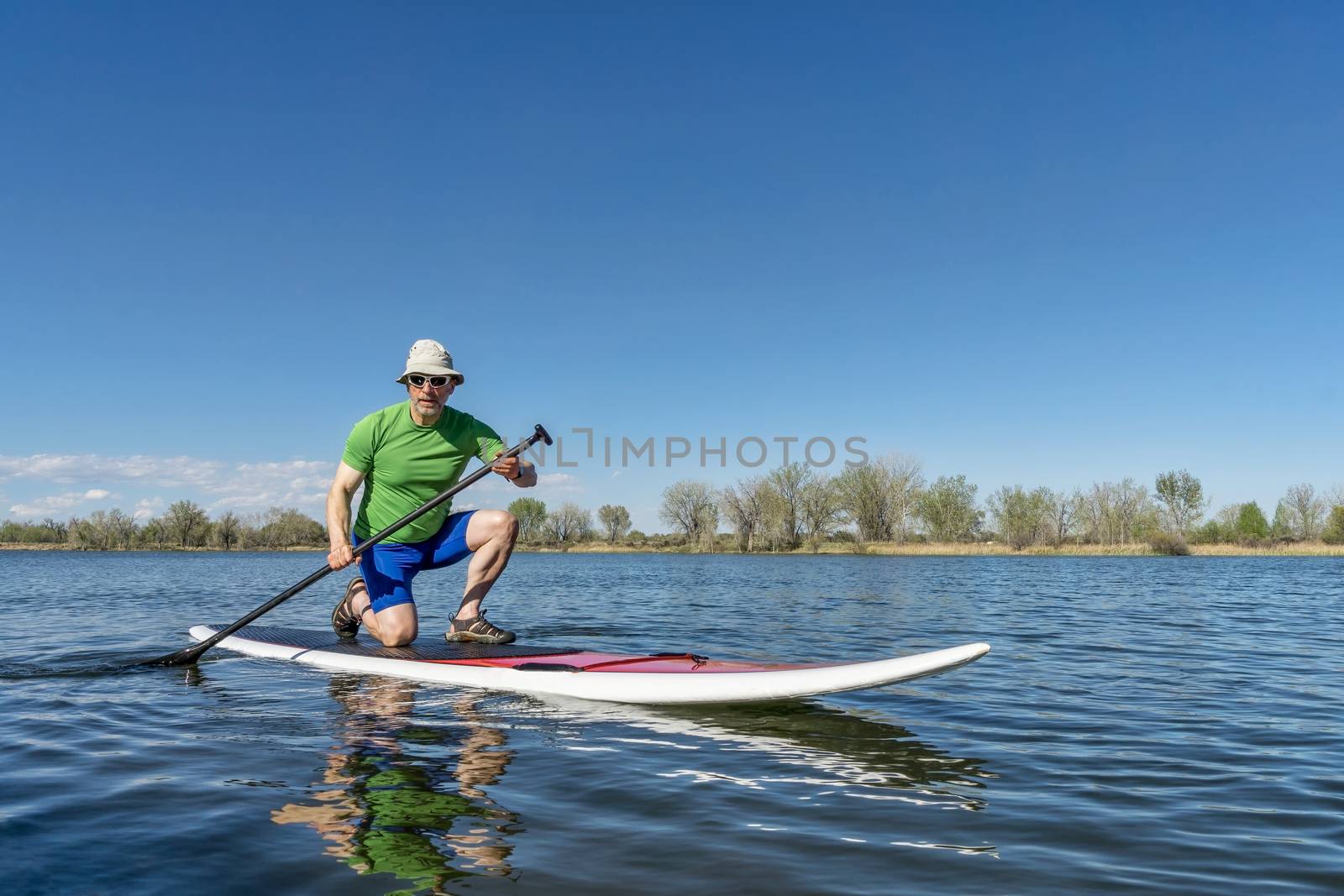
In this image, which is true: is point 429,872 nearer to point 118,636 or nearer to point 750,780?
point 750,780

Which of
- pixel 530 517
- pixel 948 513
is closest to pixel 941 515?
pixel 948 513

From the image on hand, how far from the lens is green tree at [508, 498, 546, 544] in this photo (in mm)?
99088

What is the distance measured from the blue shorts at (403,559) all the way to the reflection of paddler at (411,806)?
178cm

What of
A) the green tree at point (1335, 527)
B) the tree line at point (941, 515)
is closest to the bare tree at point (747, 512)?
the tree line at point (941, 515)

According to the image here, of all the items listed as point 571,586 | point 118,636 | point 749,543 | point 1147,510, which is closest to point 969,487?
point 1147,510

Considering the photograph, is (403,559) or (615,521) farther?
(615,521)

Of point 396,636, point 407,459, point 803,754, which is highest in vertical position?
point 407,459

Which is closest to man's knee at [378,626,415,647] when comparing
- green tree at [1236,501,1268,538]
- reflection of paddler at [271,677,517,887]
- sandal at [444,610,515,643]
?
sandal at [444,610,515,643]

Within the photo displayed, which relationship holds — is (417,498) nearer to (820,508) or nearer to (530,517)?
(820,508)

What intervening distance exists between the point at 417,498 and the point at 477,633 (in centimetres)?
128

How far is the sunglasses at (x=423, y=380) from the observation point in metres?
6.17

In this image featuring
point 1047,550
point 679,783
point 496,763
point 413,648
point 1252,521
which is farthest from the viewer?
point 1252,521

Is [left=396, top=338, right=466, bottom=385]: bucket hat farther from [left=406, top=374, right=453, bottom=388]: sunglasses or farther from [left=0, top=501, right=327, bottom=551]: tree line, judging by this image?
[left=0, top=501, right=327, bottom=551]: tree line

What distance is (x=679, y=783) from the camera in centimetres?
372
